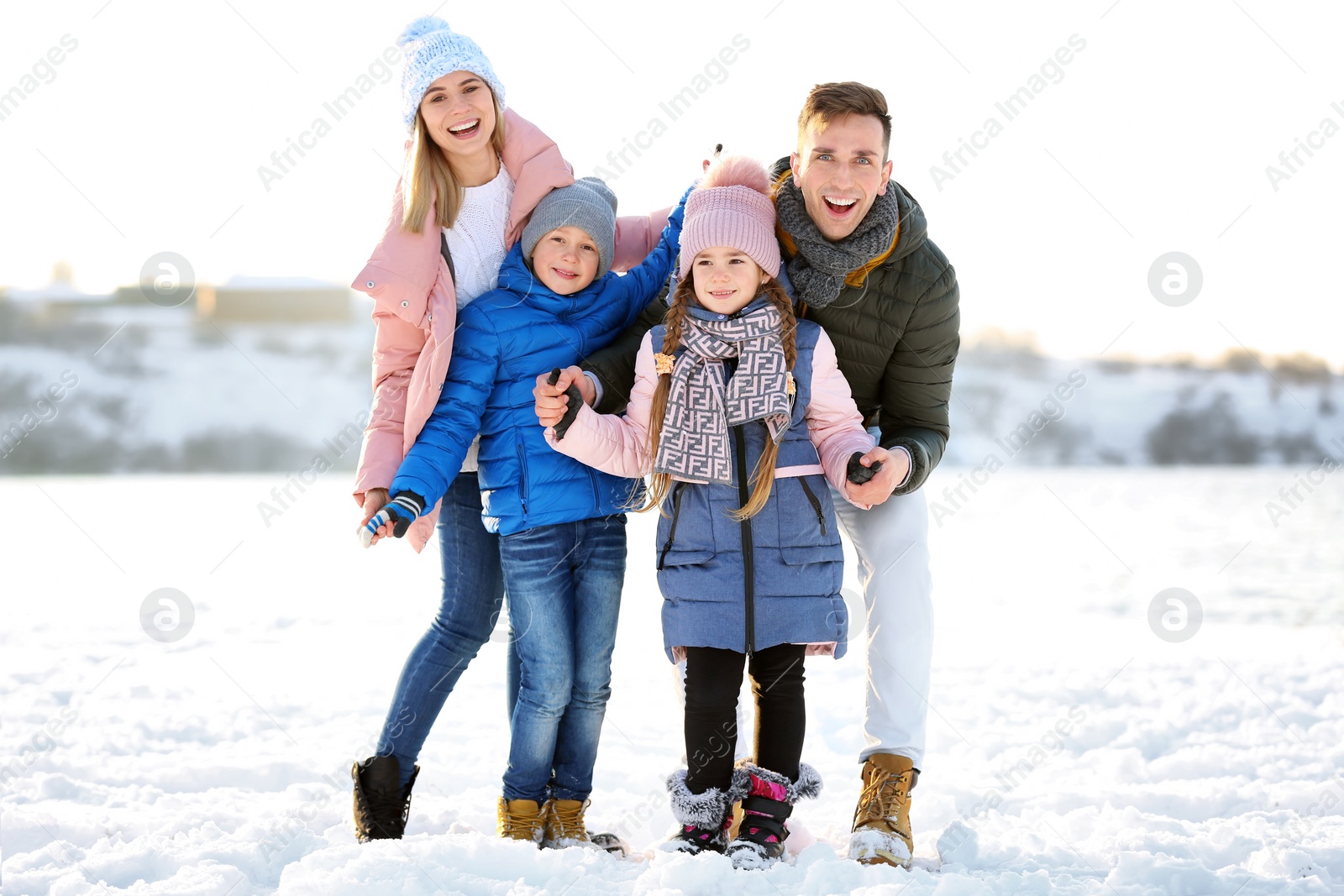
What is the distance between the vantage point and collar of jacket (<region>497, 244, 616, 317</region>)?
8.38 ft

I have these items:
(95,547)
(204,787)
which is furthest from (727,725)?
(95,547)

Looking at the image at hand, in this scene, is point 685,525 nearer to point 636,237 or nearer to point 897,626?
point 897,626

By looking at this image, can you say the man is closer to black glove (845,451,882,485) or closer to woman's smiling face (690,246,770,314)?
black glove (845,451,882,485)

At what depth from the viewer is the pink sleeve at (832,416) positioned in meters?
2.47

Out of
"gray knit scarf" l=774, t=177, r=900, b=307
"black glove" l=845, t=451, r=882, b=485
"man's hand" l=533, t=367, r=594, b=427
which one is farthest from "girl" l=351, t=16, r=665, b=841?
"black glove" l=845, t=451, r=882, b=485

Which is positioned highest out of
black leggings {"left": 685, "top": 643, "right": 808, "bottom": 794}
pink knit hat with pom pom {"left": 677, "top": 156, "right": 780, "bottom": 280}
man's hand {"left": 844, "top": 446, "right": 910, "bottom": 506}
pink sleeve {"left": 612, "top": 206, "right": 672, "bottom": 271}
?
pink sleeve {"left": 612, "top": 206, "right": 672, "bottom": 271}

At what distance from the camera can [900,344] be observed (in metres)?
2.65

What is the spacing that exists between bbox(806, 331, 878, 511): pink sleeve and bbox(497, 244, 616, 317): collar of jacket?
0.63 m

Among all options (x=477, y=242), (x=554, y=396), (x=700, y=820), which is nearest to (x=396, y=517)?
(x=554, y=396)

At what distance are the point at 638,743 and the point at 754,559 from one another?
1.55 meters

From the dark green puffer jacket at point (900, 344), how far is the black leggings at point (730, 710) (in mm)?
573

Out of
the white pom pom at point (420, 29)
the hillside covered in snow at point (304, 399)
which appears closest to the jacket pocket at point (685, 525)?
the white pom pom at point (420, 29)

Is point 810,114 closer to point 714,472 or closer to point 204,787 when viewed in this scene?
point 714,472

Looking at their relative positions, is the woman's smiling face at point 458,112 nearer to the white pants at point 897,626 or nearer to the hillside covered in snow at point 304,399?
the white pants at point 897,626
